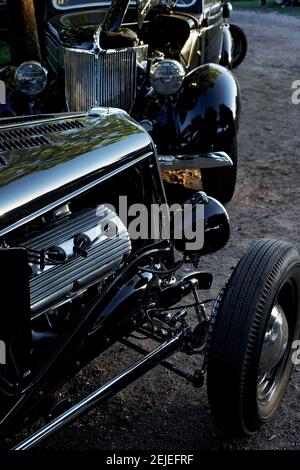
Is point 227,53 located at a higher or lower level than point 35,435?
lower

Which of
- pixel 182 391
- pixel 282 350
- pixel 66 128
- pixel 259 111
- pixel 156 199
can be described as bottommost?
pixel 259 111

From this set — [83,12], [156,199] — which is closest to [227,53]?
[83,12]

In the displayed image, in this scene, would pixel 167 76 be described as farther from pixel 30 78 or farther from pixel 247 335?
pixel 247 335

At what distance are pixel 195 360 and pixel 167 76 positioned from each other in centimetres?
234

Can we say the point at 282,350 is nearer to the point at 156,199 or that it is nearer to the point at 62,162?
the point at 156,199

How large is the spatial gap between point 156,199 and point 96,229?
49 centimetres

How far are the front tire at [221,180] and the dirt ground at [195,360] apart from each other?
4.3 inches

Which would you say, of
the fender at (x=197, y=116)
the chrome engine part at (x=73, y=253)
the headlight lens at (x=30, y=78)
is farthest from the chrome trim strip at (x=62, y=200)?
the headlight lens at (x=30, y=78)

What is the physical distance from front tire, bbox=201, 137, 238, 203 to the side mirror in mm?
2055

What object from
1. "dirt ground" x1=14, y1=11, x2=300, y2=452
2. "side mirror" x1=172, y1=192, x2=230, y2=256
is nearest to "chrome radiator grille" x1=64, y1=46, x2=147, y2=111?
"dirt ground" x1=14, y1=11, x2=300, y2=452

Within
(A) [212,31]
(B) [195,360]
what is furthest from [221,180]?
(A) [212,31]

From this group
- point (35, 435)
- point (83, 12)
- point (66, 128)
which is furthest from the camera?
point (83, 12)

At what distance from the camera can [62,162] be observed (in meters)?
2.69

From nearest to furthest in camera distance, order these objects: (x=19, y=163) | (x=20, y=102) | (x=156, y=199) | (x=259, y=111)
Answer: (x=19, y=163), (x=156, y=199), (x=20, y=102), (x=259, y=111)
